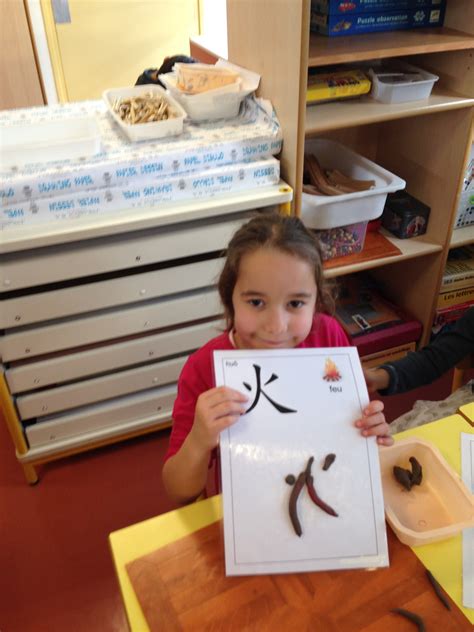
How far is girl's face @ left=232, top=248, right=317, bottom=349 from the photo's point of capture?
2.63 feet

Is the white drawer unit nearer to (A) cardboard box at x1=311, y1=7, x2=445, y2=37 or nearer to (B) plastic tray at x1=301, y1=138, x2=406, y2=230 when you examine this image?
(B) plastic tray at x1=301, y1=138, x2=406, y2=230

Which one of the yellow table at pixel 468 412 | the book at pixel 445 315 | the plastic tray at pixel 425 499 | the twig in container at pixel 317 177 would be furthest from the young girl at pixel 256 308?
the book at pixel 445 315

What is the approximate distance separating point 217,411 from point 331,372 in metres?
0.17

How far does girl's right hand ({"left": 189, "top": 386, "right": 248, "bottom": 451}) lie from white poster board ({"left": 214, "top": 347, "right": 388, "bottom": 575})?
0.04 ft

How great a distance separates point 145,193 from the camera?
4.33 ft

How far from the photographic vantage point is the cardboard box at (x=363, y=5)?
4.61ft

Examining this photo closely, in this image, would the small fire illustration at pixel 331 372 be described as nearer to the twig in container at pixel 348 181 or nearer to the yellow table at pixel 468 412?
the yellow table at pixel 468 412

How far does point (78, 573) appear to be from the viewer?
1.41 meters

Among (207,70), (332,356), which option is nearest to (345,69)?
(207,70)

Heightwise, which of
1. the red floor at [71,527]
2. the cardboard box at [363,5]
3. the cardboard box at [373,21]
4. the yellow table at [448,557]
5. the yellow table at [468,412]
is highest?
the cardboard box at [363,5]

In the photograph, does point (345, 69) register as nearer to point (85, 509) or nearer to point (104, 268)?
point (104, 268)

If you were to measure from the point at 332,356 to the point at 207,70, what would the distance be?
1088 mm

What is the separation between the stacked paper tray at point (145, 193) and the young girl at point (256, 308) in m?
0.49

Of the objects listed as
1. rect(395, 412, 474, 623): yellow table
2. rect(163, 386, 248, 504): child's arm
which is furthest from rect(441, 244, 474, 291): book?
rect(163, 386, 248, 504): child's arm
